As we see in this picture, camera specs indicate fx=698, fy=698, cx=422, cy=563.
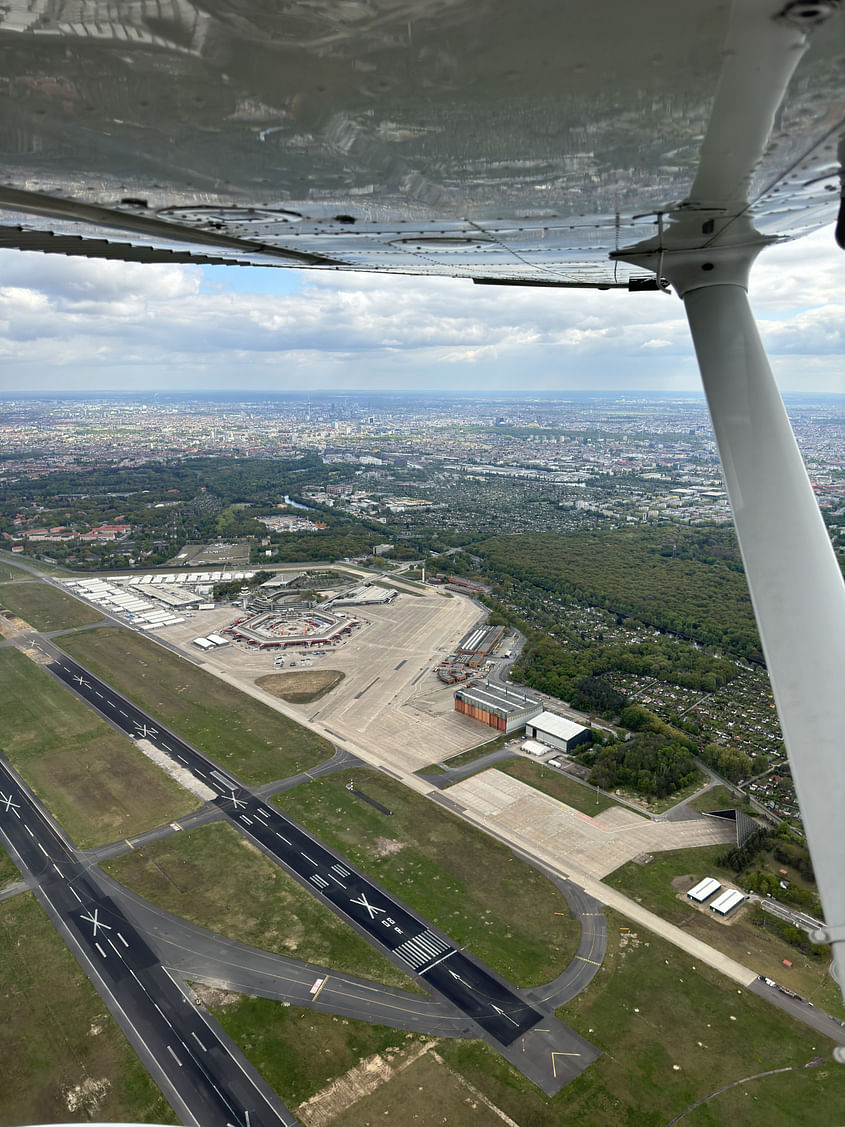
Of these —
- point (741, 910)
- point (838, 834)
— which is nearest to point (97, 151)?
point (838, 834)

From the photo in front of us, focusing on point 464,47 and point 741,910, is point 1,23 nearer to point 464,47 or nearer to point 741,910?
point 464,47

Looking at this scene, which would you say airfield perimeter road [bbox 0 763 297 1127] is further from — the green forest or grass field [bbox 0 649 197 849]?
the green forest

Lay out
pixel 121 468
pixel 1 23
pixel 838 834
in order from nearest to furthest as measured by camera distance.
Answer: pixel 1 23
pixel 838 834
pixel 121 468

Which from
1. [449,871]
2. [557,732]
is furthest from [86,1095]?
[557,732]

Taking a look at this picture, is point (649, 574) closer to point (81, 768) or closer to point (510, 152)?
point (81, 768)

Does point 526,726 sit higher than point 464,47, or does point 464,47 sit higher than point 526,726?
point 464,47

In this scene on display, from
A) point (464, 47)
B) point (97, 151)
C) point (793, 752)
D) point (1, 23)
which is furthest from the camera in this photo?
point (793, 752)

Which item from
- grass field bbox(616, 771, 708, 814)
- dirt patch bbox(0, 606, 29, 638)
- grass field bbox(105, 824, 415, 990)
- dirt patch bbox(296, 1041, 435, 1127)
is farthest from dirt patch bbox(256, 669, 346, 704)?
dirt patch bbox(296, 1041, 435, 1127)

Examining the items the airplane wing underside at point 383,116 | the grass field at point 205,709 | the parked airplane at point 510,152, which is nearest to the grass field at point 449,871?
the grass field at point 205,709
